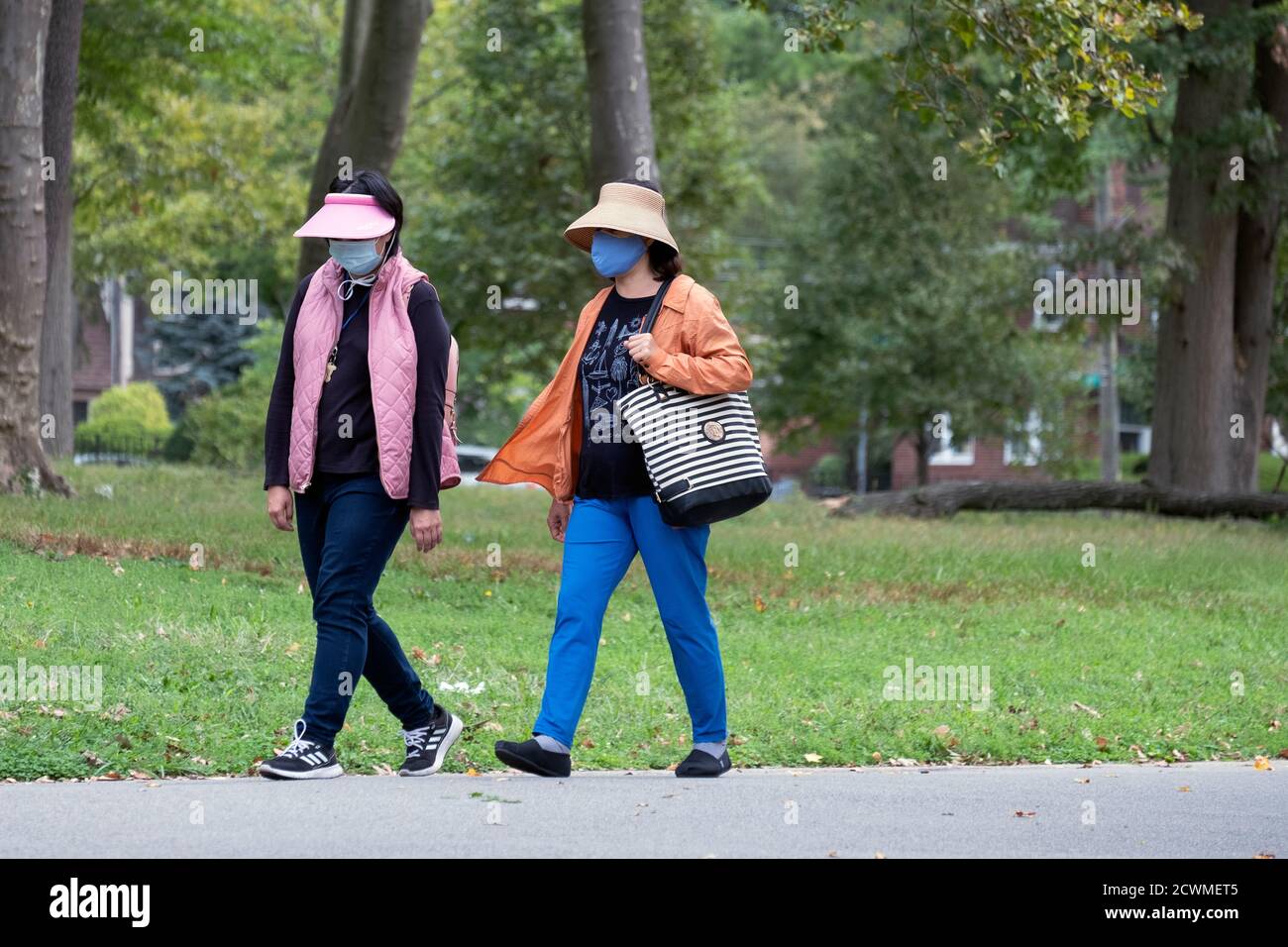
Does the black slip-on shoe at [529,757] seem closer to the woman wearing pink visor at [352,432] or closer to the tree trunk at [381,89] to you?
the woman wearing pink visor at [352,432]

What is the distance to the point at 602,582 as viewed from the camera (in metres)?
6.51

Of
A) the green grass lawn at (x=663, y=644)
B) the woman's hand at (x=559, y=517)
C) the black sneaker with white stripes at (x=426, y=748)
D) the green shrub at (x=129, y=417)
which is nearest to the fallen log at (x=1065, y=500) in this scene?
the green grass lawn at (x=663, y=644)

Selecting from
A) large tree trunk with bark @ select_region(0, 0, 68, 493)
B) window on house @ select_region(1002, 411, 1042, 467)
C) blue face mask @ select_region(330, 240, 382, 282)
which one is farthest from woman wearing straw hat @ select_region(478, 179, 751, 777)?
window on house @ select_region(1002, 411, 1042, 467)

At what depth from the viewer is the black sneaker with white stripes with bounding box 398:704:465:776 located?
6.79m

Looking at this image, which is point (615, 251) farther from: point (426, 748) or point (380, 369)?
point (426, 748)

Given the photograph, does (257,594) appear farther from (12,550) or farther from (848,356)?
(848,356)

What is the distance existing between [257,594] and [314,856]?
5.65m

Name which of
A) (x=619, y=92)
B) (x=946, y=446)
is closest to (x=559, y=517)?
(x=619, y=92)

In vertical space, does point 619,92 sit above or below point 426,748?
above

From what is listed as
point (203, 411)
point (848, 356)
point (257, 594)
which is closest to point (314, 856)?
point (257, 594)

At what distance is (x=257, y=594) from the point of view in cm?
1082

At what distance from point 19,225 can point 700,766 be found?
9.06 meters

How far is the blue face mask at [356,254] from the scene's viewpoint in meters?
6.32

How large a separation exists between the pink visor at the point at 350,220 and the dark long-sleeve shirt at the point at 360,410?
10.8 inches
